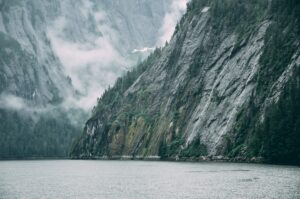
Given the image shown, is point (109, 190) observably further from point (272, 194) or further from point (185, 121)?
point (185, 121)

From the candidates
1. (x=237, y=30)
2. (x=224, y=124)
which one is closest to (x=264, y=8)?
(x=237, y=30)

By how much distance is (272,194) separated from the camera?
2778 inches

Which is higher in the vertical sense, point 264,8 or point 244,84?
point 264,8

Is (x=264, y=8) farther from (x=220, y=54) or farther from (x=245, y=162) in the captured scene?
(x=245, y=162)

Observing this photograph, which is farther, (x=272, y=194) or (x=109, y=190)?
(x=109, y=190)

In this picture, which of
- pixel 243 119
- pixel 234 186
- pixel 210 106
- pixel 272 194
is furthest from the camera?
pixel 210 106

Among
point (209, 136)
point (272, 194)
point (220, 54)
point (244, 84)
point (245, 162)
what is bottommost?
point (272, 194)

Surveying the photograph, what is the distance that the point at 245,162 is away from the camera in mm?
146375

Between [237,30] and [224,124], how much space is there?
43.6 metres


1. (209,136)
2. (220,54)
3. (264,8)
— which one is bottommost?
(209,136)

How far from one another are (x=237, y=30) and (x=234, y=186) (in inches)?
4835

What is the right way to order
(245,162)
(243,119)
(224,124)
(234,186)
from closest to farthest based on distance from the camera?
(234,186), (245,162), (243,119), (224,124)

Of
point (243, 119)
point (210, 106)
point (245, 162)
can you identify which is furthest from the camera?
point (210, 106)

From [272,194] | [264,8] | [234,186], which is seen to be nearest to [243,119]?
[264,8]
